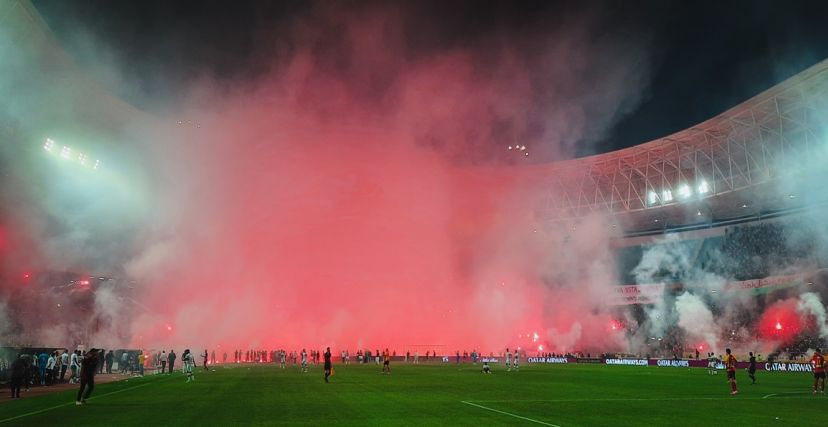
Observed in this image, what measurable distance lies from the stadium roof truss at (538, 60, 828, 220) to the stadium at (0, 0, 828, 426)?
262 mm

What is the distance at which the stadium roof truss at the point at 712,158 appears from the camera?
129 feet

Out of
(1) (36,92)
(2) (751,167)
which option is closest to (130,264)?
(1) (36,92)

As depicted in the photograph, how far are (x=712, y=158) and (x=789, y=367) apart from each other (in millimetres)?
18191

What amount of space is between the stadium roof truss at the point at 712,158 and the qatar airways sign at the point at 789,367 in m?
14.3

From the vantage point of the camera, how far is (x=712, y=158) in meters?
48.5

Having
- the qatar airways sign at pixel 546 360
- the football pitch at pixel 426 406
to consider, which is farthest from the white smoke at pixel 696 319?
the football pitch at pixel 426 406

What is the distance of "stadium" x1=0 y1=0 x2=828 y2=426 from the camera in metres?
26.9

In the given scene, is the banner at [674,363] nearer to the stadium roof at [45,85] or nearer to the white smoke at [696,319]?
the white smoke at [696,319]

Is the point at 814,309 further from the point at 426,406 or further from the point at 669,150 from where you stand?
the point at 426,406

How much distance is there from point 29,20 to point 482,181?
145 feet

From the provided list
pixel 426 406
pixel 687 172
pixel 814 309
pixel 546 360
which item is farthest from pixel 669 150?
pixel 426 406

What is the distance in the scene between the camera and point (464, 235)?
6662 centimetres

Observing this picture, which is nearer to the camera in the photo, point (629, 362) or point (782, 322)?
point (782, 322)

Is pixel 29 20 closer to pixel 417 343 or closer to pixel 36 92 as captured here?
pixel 36 92
